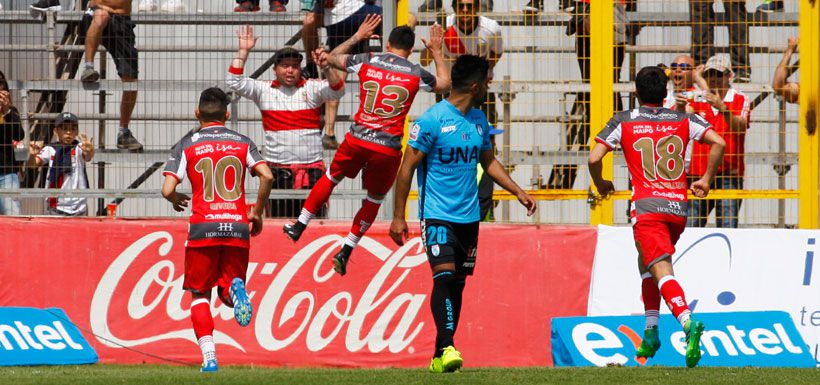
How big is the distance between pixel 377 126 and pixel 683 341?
3708 mm

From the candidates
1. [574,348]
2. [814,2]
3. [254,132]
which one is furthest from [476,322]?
[814,2]

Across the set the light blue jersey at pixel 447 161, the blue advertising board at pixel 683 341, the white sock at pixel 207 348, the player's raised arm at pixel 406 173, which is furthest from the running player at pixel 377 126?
the blue advertising board at pixel 683 341

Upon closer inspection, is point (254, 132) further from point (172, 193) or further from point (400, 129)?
point (172, 193)

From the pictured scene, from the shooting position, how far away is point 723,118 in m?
13.9

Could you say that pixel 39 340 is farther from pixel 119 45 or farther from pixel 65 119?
pixel 119 45

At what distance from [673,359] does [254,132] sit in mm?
4952

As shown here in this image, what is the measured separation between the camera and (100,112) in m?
Result: 14.3

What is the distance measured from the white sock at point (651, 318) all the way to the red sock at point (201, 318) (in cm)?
341

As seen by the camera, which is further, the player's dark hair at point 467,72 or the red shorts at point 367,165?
the red shorts at point 367,165

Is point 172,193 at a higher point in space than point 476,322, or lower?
higher

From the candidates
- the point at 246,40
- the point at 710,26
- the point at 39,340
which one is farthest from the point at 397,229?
the point at 710,26

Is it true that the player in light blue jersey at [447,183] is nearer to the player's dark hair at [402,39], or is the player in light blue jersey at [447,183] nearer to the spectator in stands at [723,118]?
the player's dark hair at [402,39]

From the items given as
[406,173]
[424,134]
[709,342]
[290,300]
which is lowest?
[709,342]

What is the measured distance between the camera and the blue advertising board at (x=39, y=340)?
12.6m
